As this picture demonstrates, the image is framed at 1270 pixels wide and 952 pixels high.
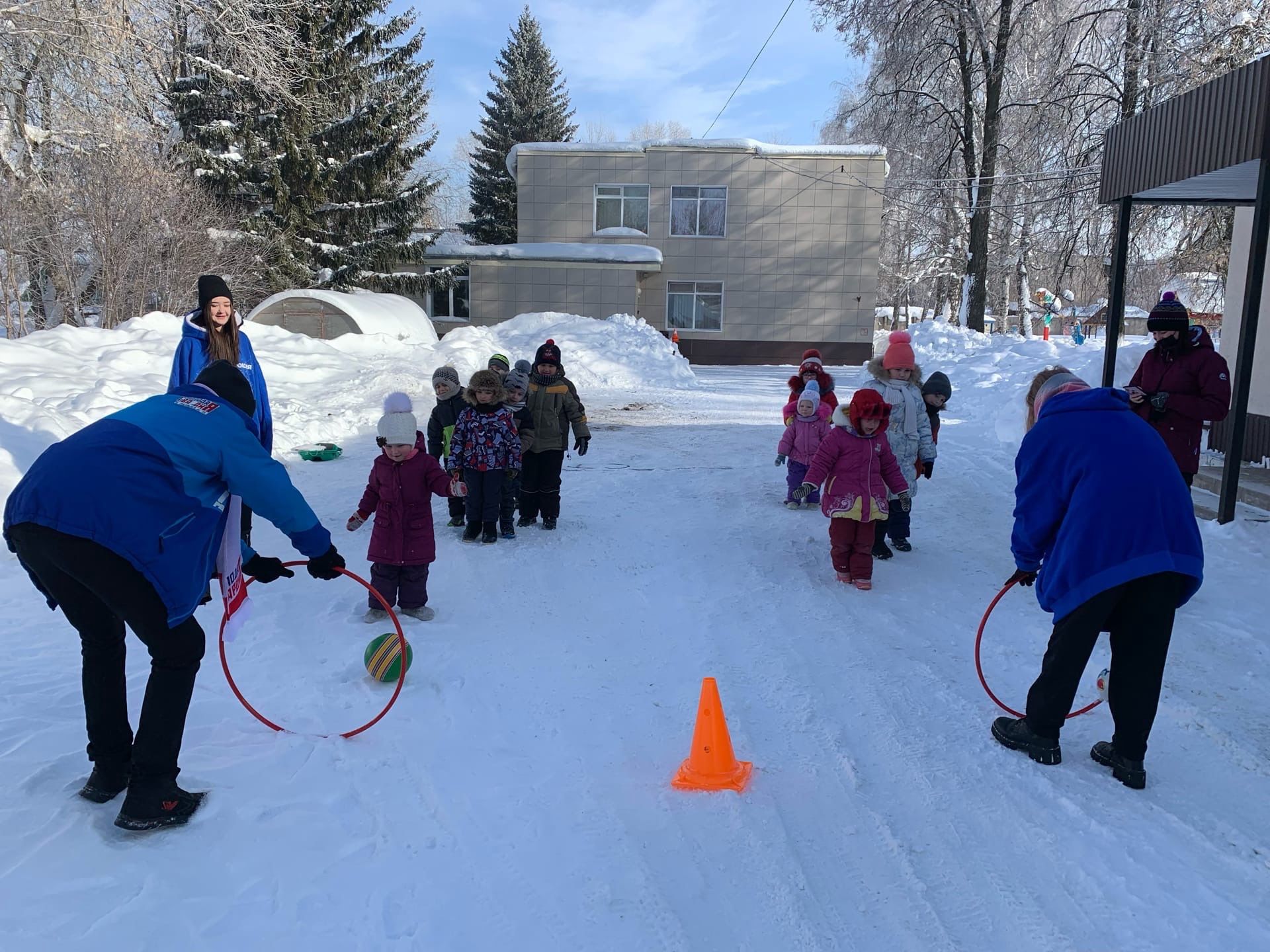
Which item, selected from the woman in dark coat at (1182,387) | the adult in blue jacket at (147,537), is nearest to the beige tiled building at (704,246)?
the woman in dark coat at (1182,387)

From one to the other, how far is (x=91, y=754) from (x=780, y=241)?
3015 centimetres

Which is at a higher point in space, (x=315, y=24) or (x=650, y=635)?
(x=315, y=24)

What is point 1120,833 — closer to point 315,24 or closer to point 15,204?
point 15,204

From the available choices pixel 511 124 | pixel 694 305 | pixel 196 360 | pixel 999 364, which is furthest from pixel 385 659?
pixel 511 124

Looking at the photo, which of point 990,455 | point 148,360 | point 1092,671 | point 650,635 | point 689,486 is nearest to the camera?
point 1092,671

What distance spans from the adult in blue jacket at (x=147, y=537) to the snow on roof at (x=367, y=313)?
1823cm

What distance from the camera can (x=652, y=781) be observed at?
3678 millimetres

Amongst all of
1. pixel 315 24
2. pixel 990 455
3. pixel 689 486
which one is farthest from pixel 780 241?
pixel 689 486

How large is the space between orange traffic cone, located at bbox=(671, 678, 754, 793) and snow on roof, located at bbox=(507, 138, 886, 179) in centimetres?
2937

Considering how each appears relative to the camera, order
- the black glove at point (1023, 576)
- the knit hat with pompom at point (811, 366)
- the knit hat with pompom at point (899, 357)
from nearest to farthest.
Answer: the black glove at point (1023, 576), the knit hat with pompom at point (899, 357), the knit hat with pompom at point (811, 366)

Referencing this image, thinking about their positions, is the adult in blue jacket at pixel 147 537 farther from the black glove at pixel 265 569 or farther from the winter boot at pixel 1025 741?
the winter boot at pixel 1025 741

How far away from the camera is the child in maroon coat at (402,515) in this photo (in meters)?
5.54

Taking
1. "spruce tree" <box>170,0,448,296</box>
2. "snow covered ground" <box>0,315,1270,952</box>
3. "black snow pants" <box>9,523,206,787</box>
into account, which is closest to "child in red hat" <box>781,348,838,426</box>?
"snow covered ground" <box>0,315,1270,952</box>

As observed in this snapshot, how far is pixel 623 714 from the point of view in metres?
4.32
